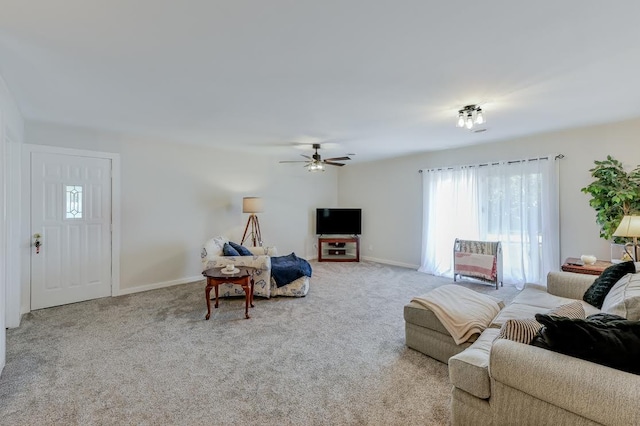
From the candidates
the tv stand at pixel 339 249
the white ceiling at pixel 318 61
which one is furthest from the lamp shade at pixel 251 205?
the tv stand at pixel 339 249

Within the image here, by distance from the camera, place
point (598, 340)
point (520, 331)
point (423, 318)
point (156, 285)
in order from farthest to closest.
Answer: point (156, 285) < point (423, 318) < point (520, 331) < point (598, 340)

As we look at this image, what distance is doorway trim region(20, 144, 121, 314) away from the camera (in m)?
3.59

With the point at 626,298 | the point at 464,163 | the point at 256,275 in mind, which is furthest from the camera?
the point at 464,163

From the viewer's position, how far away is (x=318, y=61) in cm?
224

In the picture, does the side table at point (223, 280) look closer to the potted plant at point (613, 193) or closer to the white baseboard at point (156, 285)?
the white baseboard at point (156, 285)

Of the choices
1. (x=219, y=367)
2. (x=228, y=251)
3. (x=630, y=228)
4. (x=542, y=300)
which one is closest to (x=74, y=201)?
(x=228, y=251)

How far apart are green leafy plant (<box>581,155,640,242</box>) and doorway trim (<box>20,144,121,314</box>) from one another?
→ 20.9ft

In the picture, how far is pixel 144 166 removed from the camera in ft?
Answer: 14.9

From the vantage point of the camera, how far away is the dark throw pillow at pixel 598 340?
1.27 meters

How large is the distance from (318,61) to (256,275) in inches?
115

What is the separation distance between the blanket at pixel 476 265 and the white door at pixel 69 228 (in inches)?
217

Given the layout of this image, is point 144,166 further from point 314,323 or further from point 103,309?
point 314,323

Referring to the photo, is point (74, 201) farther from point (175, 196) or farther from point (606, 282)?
point (606, 282)

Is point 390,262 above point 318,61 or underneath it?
underneath
